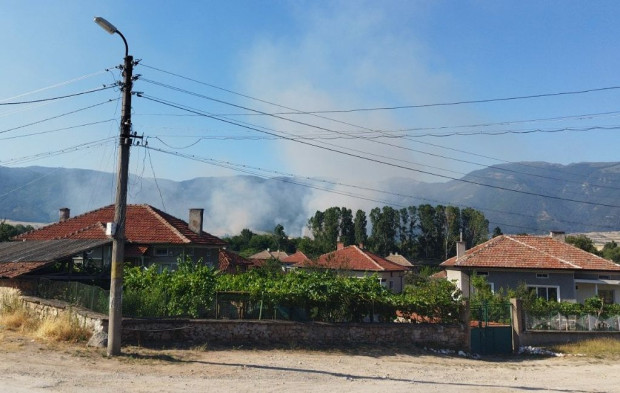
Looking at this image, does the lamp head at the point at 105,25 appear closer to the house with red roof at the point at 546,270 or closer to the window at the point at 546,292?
the house with red roof at the point at 546,270

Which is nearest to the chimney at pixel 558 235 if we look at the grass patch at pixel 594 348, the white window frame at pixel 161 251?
the grass patch at pixel 594 348

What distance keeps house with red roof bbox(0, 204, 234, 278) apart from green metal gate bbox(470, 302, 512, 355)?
1689 centimetres

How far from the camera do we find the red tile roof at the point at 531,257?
112 ft

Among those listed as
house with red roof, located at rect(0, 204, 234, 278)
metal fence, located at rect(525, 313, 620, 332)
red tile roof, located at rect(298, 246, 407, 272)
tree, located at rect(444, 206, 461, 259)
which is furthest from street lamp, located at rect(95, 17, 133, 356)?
tree, located at rect(444, 206, 461, 259)

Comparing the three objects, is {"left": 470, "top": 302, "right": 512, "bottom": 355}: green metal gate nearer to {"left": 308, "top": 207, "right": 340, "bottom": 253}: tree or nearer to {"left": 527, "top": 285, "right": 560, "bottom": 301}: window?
{"left": 527, "top": 285, "right": 560, "bottom": 301}: window

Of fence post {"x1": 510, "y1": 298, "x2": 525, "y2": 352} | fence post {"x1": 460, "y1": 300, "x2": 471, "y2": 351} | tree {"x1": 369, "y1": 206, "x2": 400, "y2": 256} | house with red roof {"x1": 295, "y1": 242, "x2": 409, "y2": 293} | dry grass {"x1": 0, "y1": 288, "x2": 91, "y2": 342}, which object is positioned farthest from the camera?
tree {"x1": 369, "y1": 206, "x2": 400, "y2": 256}

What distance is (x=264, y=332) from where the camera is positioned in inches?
680

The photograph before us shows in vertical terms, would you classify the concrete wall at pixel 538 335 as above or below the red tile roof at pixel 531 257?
below

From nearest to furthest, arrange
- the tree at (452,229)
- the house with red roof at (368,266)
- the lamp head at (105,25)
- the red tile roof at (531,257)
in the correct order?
the lamp head at (105,25)
the red tile roof at (531,257)
the house with red roof at (368,266)
the tree at (452,229)

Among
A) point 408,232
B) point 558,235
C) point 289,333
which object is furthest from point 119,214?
point 408,232

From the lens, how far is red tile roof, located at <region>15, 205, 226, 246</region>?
105ft

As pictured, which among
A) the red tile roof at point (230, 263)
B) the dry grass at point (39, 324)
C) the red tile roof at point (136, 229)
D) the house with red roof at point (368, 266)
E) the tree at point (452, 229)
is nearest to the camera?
the dry grass at point (39, 324)

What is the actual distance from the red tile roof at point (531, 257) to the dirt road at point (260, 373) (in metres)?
17.1

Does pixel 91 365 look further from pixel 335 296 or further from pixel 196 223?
pixel 196 223
